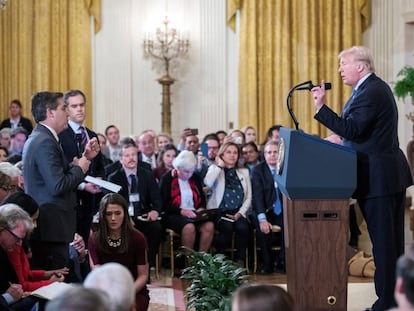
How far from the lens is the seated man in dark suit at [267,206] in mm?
7395

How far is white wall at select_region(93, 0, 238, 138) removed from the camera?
39.9ft

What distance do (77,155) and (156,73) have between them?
660 centimetres

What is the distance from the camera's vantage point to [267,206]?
754 cm

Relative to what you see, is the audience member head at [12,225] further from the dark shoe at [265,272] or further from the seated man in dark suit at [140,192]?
the dark shoe at [265,272]

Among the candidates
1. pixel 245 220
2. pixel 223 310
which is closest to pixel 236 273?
pixel 223 310

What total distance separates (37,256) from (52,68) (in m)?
7.29

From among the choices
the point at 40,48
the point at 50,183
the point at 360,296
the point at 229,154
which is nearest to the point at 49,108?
the point at 50,183

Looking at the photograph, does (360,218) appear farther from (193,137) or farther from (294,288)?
(294,288)

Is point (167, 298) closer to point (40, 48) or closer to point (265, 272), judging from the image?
point (265, 272)

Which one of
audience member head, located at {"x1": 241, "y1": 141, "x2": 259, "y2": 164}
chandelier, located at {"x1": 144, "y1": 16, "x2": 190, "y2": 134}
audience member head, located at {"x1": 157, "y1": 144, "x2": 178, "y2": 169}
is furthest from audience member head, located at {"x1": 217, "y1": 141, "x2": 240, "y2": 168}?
chandelier, located at {"x1": 144, "y1": 16, "x2": 190, "y2": 134}

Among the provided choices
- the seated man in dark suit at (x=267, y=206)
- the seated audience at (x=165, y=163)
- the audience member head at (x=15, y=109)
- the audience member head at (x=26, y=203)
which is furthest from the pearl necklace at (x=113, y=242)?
the audience member head at (x=15, y=109)

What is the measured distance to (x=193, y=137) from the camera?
360 inches

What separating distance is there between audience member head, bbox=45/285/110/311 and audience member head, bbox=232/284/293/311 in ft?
1.25

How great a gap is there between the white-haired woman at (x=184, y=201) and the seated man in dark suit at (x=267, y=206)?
47 centimetres
